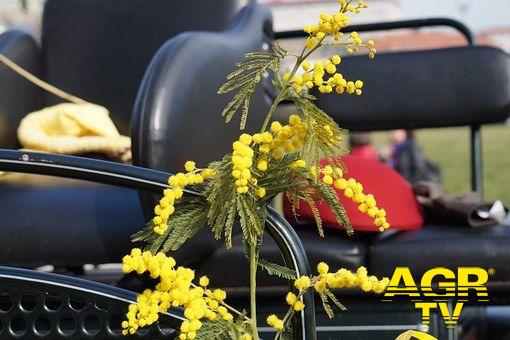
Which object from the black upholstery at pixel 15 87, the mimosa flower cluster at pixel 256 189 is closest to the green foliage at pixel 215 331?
the mimosa flower cluster at pixel 256 189

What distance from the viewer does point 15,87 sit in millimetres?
2469

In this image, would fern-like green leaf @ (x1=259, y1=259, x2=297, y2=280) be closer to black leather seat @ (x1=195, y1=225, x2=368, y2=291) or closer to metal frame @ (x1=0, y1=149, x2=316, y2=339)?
metal frame @ (x1=0, y1=149, x2=316, y2=339)

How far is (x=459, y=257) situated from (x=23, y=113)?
4.40ft

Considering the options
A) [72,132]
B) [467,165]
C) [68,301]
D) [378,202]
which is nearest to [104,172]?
[68,301]

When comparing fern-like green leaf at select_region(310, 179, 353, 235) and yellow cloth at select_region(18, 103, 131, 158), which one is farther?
yellow cloth at select_region(18, 103, 131, 158)

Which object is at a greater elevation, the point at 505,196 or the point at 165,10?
the point at 505,196

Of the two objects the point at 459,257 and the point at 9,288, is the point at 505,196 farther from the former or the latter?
the point at 9,288

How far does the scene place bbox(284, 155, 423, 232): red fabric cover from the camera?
1.88 meters

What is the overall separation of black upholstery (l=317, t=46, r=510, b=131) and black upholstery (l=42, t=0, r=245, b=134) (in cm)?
44

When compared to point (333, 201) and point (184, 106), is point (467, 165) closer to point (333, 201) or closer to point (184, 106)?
point (184, 106)

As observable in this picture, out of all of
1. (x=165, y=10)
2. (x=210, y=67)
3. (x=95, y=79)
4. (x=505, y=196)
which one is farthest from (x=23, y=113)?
(x=505, y=196)

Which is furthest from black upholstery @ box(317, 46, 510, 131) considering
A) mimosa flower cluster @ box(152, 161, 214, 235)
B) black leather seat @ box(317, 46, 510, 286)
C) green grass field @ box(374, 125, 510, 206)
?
green grass field @ box(374, 125, 510, 206)

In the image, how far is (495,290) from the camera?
5.72 feet

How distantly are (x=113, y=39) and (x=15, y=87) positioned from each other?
340 millimetres
